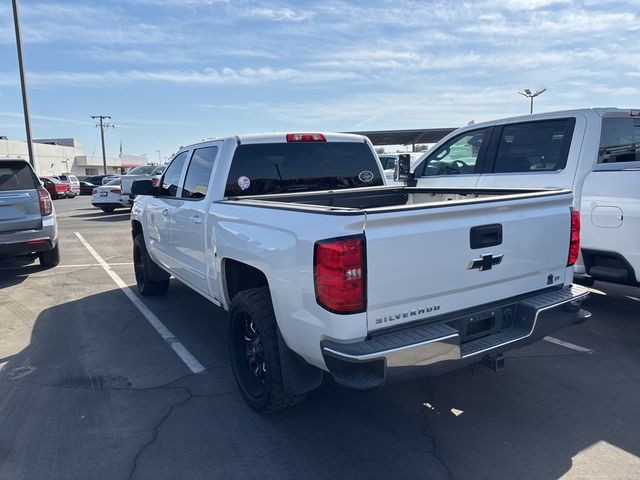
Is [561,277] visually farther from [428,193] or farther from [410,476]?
[410,476]

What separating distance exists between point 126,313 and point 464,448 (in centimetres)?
453

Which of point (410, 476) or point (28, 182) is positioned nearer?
point (410, 476)

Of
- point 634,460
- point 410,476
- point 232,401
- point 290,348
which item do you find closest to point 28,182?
point 232,401

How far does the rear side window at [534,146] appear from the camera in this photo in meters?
5.35

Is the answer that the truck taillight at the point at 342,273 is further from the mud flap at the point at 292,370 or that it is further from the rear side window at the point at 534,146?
the rear side window at the point at 534,146

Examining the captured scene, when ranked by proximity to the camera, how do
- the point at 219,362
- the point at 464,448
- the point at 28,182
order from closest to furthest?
the point at 464,448 < the point at 219,362 < the point at 28,182

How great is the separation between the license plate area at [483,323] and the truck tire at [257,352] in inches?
45.2

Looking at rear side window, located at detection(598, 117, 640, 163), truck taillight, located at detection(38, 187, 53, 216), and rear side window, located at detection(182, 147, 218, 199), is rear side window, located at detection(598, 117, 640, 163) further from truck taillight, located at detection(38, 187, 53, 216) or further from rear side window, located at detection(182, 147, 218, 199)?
truck taillight, located at detection(38, 187, 53, 216)

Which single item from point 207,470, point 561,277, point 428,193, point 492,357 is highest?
point 428,193

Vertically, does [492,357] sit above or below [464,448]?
above

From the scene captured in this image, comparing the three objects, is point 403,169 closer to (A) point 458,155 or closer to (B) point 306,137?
(A) point 458,155

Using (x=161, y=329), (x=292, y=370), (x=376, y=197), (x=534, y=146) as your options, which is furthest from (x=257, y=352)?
(x=534, y=146)

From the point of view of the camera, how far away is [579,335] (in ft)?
16.6

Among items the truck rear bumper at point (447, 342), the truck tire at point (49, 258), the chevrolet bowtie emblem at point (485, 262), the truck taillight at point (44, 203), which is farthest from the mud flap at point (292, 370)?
the truck tire at point (49, 258)
